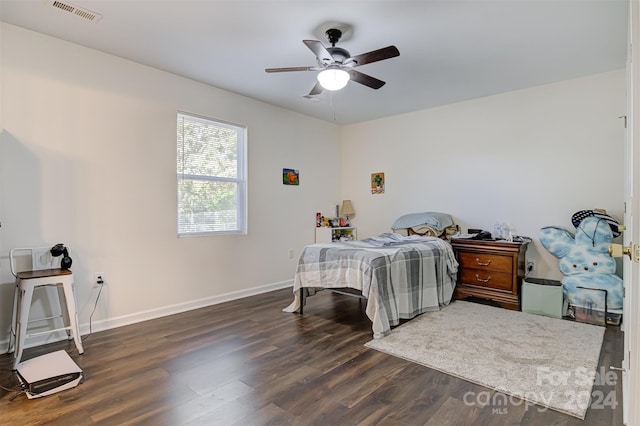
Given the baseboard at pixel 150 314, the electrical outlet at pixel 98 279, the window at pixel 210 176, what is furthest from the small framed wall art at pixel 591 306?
the electrical outlet at pixel 98 279

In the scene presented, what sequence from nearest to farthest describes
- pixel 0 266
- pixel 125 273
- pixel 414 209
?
pixel 0 266 < pixel 125 273 < pixel 414 209

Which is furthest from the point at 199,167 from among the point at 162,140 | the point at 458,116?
the point at 458,116

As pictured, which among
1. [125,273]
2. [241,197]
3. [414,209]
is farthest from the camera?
[414,209]

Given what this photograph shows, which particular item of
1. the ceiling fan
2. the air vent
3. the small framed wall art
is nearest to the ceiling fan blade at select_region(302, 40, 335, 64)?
the ceiling fan

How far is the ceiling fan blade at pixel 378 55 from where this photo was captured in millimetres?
2389

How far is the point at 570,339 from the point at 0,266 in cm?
472

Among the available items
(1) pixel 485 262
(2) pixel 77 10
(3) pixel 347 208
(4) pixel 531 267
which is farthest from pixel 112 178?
(4) pixel 531 267

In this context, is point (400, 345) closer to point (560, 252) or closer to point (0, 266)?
point (560, 252)

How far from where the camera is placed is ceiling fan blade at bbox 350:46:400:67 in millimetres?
2389

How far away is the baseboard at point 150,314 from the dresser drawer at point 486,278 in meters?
2.22

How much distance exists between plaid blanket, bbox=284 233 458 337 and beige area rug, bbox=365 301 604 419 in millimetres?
160

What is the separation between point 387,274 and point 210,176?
2.42 meters

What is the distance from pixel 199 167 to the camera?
4.00 meters

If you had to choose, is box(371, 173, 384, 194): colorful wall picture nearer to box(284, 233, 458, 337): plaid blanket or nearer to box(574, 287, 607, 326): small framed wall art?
box(284, 233, 458, 337): plaid blanket
